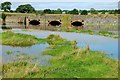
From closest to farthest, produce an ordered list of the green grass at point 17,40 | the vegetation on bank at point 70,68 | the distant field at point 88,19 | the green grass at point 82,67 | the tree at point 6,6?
the vegetation on bank at point 70,68 < the green grass at point 82,67 < the green grass at point 17,40 < the distant field at point 88,19 < the tree at point 6,6

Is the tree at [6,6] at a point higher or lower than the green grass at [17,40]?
higher

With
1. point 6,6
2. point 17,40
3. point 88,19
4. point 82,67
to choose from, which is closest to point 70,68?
point 82,67

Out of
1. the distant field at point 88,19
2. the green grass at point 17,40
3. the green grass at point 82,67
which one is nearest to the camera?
the green grass at point 82,67

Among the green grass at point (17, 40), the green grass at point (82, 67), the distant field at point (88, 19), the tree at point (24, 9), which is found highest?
the tree at point (24, 9)

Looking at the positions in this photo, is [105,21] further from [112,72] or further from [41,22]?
[112,72]

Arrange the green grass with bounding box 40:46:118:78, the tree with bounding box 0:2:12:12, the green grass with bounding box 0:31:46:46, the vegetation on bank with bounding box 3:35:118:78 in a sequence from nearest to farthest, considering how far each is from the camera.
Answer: the vegetation on bank with bounding box 3:35:118:78 → the green grass with bounding box 40:46:118:78 → the green grass with bounding box 0:31:46:46 → the tree with bounding box 0:2:12:12

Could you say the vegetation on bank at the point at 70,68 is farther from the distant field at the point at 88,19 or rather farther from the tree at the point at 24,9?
the tree at the point at 24,9

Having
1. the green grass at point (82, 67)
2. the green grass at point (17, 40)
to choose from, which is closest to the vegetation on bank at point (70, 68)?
the green grass at point (82, 67)

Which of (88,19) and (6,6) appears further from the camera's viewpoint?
(6,6)

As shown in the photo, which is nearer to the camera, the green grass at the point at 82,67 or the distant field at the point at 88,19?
the green grass at the point at 82,67

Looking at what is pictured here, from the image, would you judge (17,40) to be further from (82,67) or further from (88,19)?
(88,19)

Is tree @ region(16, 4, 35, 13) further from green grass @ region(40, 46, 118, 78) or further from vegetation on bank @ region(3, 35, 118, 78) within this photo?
vegetation on bank @ region(3, 35, 118, 78)

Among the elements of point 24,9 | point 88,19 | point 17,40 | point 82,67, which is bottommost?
point 82,67

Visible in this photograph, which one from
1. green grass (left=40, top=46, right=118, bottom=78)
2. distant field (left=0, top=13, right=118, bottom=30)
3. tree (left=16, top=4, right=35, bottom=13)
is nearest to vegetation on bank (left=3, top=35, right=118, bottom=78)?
green grass (left=40, top=46, right=118, bottom=78)
